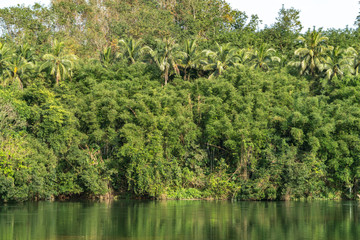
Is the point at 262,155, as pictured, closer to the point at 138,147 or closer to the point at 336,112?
the point at 336,112

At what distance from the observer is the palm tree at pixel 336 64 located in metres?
51.6

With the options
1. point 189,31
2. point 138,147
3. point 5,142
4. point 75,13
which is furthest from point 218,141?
point 75,13

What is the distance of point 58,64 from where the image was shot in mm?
49781

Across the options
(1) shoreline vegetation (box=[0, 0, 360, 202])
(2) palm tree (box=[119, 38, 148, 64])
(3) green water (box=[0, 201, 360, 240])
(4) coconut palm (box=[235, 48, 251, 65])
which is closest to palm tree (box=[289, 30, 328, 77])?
(1) shoreline vegetation (box=[0, 0, 360, 202])

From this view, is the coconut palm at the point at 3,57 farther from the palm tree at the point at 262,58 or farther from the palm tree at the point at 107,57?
the palm tree at the point at 262,58

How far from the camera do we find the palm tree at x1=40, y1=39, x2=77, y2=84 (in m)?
49.5

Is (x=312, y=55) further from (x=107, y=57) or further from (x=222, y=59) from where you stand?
(x=107, y=57)

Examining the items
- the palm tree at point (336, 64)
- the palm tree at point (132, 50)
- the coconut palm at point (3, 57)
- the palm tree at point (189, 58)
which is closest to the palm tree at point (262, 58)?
the palm tree at point (336, 64)

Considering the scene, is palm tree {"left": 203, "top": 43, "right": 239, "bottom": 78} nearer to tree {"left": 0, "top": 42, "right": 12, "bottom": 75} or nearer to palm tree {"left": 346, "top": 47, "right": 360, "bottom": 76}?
palm tree {"left": 346, "top": 47, "right": 360, "bottom": 76}

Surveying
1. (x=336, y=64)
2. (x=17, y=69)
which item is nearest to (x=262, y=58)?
(x=336, y=64)

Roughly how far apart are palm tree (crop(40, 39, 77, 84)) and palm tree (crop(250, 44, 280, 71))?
19021 millimetres

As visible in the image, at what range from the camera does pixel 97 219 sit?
1049 inches

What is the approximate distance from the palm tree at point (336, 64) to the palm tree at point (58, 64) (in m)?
25.6

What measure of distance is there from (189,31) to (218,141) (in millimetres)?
28834
